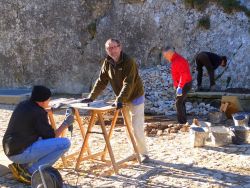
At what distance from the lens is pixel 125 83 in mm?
6473

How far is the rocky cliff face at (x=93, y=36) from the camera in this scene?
41.6 feet

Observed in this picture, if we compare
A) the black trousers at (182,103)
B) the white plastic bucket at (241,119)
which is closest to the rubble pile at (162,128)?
the black trousers at (182,103)

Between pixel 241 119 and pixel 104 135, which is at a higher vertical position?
pixel 104 135

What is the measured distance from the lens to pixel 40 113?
5.65 meters

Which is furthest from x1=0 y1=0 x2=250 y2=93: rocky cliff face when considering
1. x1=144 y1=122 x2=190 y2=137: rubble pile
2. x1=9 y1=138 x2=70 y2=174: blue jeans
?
x1=9 y1=138 x2=70 y2=174: blue jeans

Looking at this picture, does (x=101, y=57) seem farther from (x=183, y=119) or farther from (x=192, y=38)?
(x=183, y=119)

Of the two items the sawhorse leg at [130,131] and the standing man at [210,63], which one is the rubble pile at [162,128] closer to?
the sawhorse leg at [130,131]

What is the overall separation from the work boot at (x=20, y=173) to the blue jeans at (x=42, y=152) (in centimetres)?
8

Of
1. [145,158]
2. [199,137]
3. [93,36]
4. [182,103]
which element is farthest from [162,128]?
[93,36]

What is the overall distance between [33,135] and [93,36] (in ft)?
30.4

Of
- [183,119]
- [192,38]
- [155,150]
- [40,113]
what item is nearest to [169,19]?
[192,38]

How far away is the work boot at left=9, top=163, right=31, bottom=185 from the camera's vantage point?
5934 mm

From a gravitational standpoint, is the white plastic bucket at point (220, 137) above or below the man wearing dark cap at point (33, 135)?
below

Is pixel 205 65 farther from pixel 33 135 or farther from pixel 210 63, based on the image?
pixel 33 135
